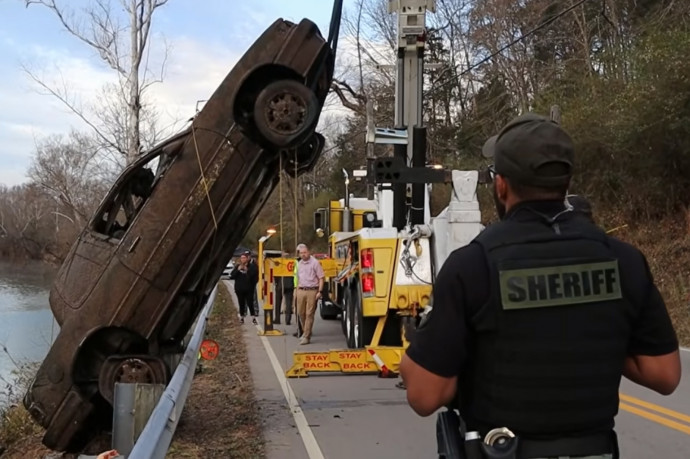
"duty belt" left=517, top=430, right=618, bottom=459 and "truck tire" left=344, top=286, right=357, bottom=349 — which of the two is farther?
"truck tire" left=344, top=286, right=357, bottom=349

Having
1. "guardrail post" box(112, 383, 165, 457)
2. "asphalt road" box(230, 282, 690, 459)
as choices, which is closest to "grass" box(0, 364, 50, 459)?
"guardrail post" box(112, 383, 165, 457)

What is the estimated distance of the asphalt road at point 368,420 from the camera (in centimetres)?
641

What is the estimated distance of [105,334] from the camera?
645 cm

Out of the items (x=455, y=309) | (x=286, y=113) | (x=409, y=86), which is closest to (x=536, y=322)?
(x=455, y=309)

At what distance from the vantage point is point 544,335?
2068 millimetres

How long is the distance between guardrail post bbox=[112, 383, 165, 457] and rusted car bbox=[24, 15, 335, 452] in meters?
0.71

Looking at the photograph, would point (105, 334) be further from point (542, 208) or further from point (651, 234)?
point (651, 234)

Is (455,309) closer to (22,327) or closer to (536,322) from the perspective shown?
(536,322)

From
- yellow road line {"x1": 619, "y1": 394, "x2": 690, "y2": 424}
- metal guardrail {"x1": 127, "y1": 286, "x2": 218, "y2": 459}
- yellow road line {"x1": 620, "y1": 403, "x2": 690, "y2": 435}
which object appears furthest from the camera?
yellow road line {"x1": 619, "y1": 394, "x2": 690, "y2": 424}

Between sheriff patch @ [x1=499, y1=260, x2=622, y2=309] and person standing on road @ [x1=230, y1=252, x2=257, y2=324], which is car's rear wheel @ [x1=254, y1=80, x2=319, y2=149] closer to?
sheriff patch @ [x1=499, y1=260, x2=622, y2=309]

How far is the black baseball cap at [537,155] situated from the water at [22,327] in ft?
25.2

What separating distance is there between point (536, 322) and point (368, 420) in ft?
19.2

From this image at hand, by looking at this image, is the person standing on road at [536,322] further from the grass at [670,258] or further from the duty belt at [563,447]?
the grass at [670,258]

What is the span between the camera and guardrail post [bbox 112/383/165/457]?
18.5 ft
